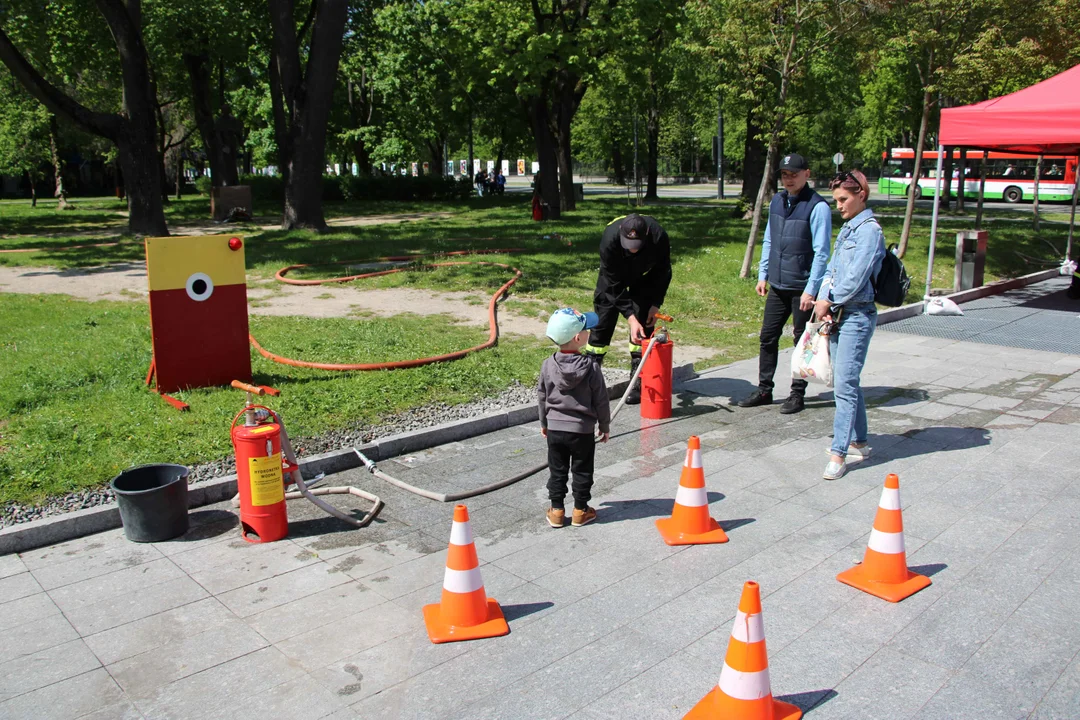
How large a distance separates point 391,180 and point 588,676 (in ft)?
115

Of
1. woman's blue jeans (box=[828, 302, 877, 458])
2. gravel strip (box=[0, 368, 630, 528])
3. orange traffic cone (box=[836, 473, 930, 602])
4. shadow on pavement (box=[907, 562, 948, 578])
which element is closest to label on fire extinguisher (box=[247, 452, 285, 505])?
gravel strip (box=[0, 368, 630, 528])

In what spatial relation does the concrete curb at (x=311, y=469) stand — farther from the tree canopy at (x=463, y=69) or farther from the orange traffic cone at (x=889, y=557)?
the tree canopy at (x=463, y=69)

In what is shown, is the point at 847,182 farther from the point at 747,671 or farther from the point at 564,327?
the point at 747,671

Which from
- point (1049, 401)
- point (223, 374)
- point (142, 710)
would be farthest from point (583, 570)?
point (1049, 401)

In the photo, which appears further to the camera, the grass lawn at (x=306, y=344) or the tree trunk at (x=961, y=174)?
the tree trunk at (x=961, y=174)

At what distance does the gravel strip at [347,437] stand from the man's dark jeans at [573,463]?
1.99 metres

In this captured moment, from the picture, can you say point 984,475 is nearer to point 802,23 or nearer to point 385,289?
point 385,289

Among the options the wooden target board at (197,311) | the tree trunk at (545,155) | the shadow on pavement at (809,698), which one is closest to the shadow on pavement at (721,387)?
the wooden target board at (197,311)

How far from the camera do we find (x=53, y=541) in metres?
5.10

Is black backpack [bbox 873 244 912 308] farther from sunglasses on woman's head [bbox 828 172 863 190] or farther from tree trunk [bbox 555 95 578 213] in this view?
→ tree trunk [bbox 555 95 578 213]

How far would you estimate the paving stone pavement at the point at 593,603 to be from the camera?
138 inches

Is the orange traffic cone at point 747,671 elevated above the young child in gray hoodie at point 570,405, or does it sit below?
below

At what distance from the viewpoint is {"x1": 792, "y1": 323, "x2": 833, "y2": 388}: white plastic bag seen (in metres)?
6.18

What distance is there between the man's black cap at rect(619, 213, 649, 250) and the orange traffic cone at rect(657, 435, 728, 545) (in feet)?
7.76
